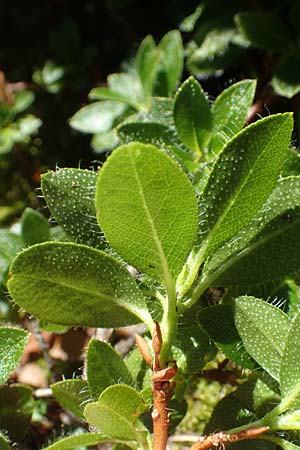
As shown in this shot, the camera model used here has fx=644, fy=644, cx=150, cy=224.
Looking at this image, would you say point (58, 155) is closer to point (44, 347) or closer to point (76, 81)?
point (76, 81)

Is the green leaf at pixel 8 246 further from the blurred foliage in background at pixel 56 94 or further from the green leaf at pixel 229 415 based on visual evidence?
the blurred foliage in background at pixel 56 94

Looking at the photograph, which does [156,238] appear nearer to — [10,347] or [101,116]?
[10,347]

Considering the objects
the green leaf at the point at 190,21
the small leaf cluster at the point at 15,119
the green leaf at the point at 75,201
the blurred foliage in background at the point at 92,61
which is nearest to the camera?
the green leaf at the point at 75,201

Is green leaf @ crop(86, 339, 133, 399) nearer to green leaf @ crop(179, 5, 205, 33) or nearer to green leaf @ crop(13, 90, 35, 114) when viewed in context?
green leaf @ crop(179, 5, 205, 33)

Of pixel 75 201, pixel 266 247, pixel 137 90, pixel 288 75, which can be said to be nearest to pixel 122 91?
pixel 137 90

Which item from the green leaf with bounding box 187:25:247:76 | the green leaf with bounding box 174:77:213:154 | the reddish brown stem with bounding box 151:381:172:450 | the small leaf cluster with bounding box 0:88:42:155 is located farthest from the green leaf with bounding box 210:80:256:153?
the small leaf cluster with bounding box 0:88:42:155

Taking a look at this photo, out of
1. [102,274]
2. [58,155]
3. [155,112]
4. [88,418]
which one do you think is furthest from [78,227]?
[58,155]

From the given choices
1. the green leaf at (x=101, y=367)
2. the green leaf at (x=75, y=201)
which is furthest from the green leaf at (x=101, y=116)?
the green leaf at (x=101, y=367)

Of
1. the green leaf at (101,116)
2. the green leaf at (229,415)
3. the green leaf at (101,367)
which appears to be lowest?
the green leaf at (229,415)
